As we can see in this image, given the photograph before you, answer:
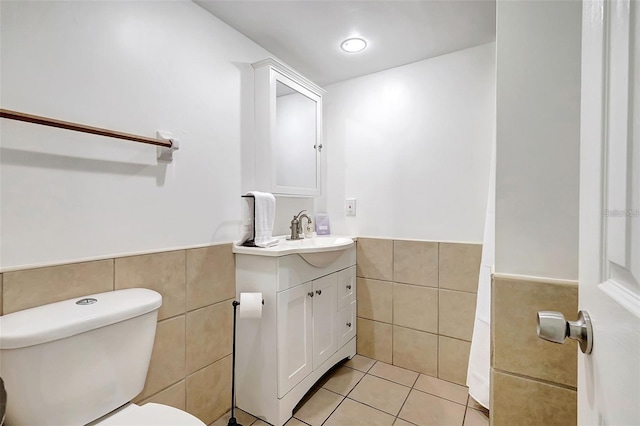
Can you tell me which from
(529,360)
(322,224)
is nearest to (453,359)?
Answer: (529,360)

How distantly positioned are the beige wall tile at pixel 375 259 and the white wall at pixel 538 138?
3.80 feet

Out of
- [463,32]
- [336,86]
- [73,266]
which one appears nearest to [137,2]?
[73,266]

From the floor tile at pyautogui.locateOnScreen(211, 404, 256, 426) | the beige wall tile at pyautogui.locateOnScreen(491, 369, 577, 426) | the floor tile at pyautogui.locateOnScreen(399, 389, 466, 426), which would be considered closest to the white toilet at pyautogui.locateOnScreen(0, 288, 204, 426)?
the floor tile at pyautogui.locateOnScreen(211, 404, 256, 426)

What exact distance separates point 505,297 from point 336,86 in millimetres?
1989

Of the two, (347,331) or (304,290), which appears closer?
(304,290)

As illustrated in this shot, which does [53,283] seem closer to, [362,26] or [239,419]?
[239,419]

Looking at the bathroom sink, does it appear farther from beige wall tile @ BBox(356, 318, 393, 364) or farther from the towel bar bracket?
beige wall tile @ BBox(356, 318, 393, 364)

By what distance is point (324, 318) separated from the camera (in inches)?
68.8

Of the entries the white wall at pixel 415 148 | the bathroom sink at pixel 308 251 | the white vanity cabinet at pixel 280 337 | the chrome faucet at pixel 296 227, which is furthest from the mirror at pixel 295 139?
the white vanity cabinet at pixel 280 337

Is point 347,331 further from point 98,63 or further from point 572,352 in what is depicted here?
point 98,63

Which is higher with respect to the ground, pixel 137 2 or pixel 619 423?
pixel 137 2

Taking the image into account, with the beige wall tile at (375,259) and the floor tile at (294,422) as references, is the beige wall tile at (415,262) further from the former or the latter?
the floor tile at (294,422)

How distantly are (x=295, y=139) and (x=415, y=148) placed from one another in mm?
829

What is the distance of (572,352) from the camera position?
762 millimetres
